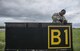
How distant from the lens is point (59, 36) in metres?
8.03

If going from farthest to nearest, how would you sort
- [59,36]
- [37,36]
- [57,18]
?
[57,18] < [37,36] < [59,36]

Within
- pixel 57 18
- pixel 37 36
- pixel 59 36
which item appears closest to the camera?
pixel 59 36

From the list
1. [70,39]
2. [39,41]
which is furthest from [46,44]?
[70,39]

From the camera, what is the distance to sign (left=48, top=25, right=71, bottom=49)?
797cm

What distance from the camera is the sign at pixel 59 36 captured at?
797 centimetres

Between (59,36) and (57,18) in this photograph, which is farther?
(57,18)

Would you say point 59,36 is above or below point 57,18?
below

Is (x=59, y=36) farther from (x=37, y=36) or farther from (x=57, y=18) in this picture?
(x=57, y=18)

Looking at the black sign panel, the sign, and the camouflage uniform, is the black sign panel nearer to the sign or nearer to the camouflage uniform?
the sign

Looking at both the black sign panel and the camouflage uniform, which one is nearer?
the black sign panel

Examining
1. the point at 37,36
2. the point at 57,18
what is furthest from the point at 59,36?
the point at 57,18

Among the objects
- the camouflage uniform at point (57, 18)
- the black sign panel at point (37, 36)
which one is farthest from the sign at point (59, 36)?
the camouflage uniform at point (57, 18)

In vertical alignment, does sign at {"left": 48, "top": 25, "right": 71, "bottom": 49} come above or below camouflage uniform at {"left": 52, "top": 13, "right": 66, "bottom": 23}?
below

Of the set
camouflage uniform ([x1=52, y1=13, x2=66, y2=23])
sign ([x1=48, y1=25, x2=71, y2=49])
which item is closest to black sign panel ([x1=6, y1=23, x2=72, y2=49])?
sign ([x1=48, y1=25, x2=71, y2=49])
